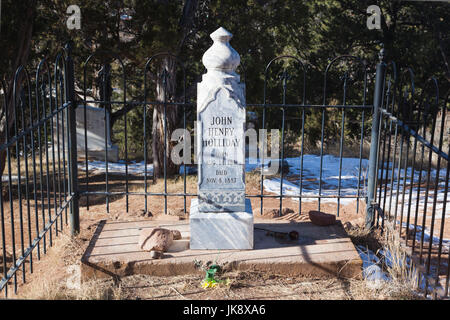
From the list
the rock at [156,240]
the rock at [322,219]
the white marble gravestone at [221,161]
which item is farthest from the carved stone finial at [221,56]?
the rock at [322,219]

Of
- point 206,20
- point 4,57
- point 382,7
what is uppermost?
point 382,7

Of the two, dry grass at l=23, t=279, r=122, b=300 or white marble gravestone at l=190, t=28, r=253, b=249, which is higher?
white marble gravestone at l=190, t=28, r=253, b=249

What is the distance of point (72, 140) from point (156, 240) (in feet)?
4.68

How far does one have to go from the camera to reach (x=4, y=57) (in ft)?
24.8

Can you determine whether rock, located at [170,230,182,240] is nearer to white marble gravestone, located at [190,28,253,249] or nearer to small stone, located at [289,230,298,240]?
white marble gravestone, located at [190,28,253,249]

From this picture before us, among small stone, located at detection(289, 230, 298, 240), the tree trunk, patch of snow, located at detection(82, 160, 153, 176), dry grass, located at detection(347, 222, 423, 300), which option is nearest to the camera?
dry grass, located at detection(347, 222, 423, 300)

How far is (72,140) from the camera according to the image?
14.9ft

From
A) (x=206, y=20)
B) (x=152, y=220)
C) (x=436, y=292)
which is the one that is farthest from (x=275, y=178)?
(x=436, y=292)

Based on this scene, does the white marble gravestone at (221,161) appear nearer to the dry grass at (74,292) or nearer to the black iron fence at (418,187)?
the dry grass at (74,292)

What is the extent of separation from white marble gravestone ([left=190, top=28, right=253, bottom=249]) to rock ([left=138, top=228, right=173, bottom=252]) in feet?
0.69

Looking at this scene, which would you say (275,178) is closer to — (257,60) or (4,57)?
(257,60)

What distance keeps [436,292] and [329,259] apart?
3.20 ft

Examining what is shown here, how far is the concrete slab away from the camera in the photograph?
3723 millimetres

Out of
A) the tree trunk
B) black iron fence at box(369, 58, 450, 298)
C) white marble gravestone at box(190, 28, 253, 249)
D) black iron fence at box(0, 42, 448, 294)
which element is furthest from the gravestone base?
the tree trunk
